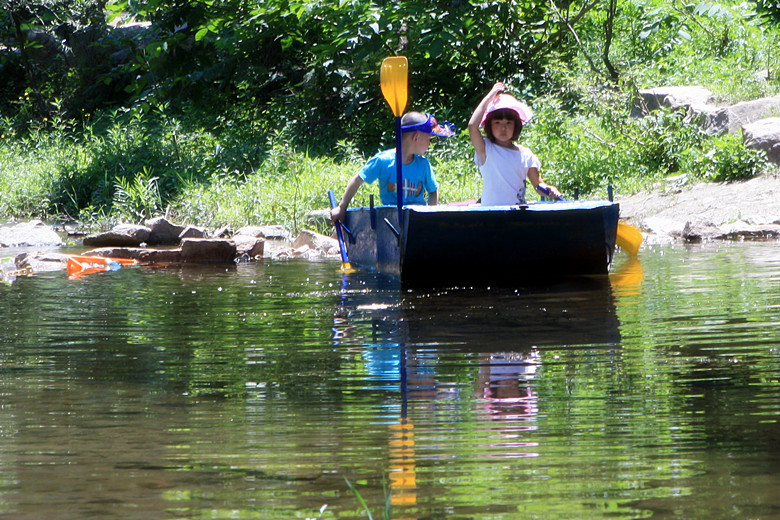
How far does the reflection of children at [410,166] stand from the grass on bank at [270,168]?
416 centimetres

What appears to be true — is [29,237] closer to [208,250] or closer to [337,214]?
[208,250]

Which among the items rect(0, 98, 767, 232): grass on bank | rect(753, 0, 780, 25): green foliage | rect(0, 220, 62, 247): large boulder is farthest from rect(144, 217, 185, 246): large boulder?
rect(753, 0, 780, 25): green foliage

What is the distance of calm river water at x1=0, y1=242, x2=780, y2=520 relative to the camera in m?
2.38

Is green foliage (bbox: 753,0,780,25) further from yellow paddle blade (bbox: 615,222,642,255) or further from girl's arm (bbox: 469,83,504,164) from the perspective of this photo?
girl's arm (bbox: 469,83,504,164)

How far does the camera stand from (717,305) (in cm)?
568

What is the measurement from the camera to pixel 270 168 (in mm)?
14477

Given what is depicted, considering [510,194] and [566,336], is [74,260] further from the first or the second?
[566,336]

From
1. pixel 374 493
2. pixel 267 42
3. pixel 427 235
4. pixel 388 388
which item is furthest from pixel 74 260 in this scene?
pixel 267 42

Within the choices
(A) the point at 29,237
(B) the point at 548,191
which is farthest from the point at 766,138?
(A) the point at 29,237

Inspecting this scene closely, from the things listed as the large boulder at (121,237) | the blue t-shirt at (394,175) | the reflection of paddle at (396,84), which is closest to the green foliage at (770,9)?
the blue t-shirt at (394,175)

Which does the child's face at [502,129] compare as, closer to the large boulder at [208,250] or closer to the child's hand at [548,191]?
the child's hand at [548,191]

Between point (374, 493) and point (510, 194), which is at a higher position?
point (510, 194)

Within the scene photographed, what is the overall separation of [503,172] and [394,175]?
980mm

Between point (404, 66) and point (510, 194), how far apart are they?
1.55 metres
